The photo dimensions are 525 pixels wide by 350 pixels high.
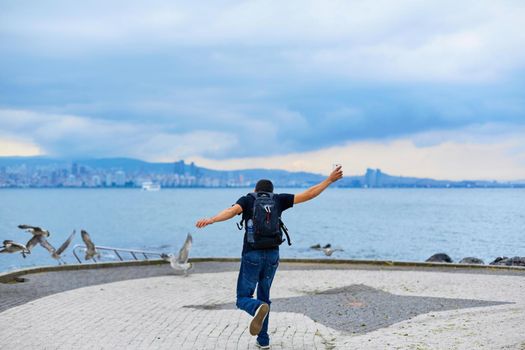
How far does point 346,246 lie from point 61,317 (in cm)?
5034

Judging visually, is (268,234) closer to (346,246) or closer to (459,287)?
(459,287)

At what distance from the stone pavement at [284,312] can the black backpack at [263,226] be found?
158 cm

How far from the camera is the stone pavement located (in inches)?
Result: 360

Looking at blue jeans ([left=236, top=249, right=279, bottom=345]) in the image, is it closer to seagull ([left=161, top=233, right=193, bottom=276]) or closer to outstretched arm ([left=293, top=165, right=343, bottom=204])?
outstretched arm ([left=293, top=165, right=343, bottom=204])

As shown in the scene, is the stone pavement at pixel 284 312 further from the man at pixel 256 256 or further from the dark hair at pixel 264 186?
the dark hair at pixel 264 186

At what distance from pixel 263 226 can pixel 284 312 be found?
12.8 feet

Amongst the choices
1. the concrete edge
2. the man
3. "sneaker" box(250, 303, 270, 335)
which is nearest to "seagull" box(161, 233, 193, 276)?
the concrete edge

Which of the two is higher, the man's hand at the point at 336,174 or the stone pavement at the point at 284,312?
the man's hand at the point at 336,174

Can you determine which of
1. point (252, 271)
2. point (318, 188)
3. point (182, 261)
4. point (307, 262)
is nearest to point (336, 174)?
point (318, 188)

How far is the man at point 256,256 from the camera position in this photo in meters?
7.94

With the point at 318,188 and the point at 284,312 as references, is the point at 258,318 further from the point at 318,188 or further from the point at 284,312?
the point at 284,312

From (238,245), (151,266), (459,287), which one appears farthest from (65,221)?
(459,287)

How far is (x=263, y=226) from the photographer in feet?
26.3

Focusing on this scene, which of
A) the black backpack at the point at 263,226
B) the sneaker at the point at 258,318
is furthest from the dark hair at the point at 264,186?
the sneaker at the point at 258,318
